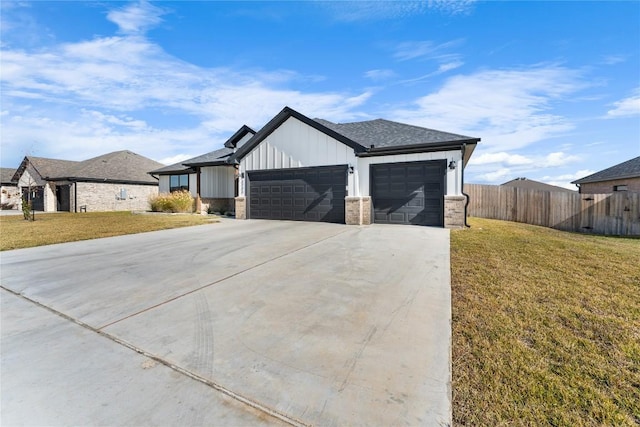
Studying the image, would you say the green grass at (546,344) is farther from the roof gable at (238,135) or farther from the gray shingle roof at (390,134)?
the roof gable at (238,135)

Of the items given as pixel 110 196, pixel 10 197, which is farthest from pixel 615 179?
pixel 10 197

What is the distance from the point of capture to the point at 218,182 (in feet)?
61.1

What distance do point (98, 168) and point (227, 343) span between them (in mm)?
31548

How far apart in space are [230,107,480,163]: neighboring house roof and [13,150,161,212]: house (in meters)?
16.8

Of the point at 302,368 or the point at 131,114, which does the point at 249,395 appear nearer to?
the point at 302,368

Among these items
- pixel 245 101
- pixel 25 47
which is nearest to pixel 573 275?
pixel 245 101

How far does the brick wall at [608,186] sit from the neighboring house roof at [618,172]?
345 mm

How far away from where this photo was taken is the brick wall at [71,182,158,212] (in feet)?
78.7

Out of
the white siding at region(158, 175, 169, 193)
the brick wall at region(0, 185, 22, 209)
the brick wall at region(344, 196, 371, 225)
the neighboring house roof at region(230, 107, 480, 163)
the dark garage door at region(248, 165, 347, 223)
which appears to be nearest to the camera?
the neighboring house roof at region(230, 107, 480, 163)

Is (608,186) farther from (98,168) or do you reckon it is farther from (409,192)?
(98,168)

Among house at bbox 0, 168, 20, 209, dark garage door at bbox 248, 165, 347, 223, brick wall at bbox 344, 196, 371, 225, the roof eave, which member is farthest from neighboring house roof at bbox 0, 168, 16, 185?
the roof eave

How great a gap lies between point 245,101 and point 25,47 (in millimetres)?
8743

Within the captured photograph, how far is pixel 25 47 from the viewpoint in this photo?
1063 cm

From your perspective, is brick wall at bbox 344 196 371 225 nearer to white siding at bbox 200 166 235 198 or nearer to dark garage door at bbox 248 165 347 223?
dark garage door at bbox 248 165 347 223
